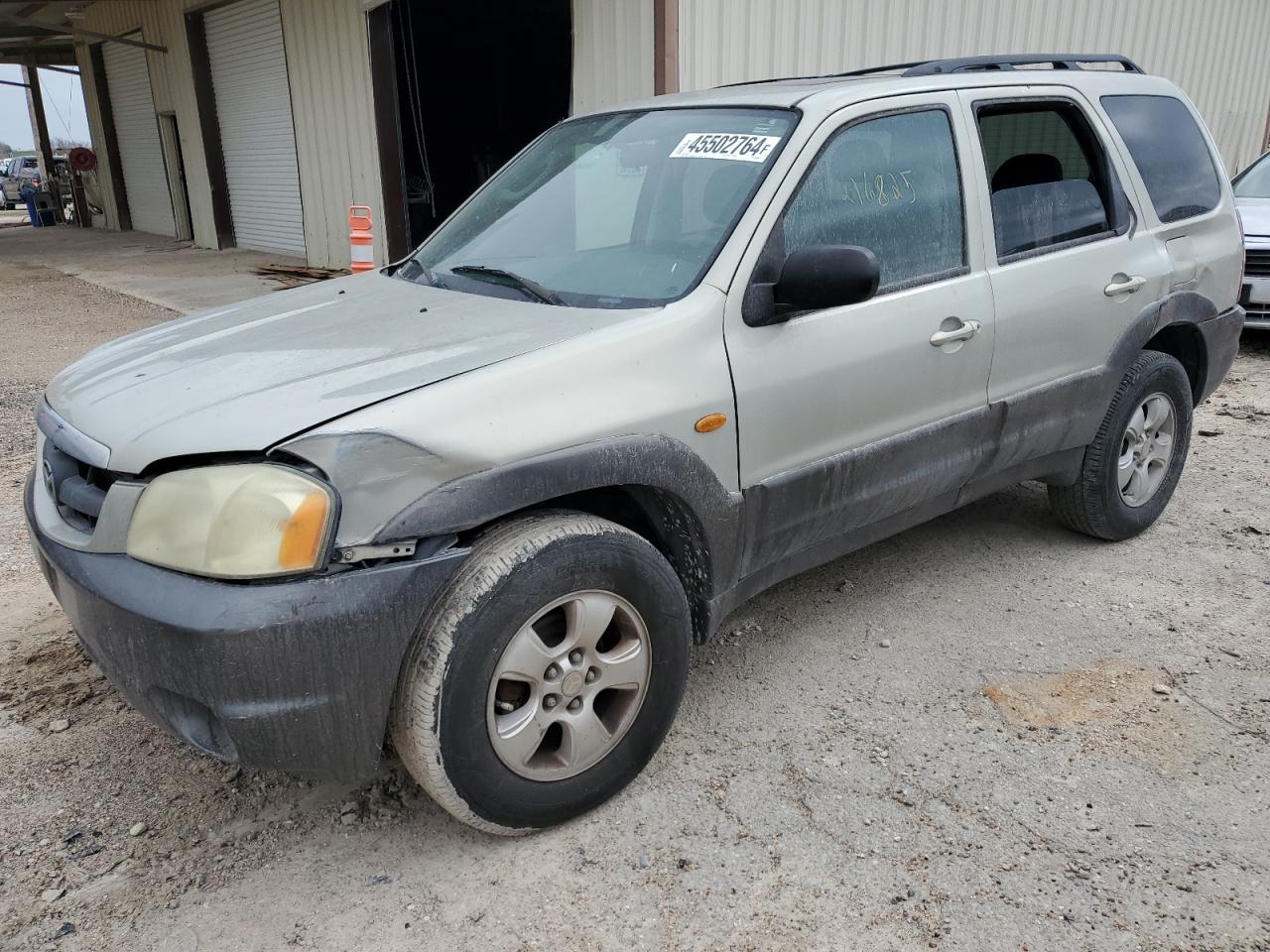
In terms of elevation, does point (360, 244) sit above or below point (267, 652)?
above

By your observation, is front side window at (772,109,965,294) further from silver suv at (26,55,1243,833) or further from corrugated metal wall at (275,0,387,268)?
corrugated metal wall at (275,0,387,268)

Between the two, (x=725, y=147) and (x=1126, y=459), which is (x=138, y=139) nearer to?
(x=725, y=147)

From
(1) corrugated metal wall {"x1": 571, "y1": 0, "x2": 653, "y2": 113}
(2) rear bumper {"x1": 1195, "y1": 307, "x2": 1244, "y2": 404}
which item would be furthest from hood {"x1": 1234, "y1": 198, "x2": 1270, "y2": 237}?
(1) corrugated metal wall {"x1": 571, "y1": 0, "x2": 653, "y2": 113}

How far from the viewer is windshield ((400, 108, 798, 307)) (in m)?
2.86

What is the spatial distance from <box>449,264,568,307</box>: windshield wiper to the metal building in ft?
17.2

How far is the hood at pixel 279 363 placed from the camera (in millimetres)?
2213

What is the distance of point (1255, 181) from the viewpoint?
8922 mm

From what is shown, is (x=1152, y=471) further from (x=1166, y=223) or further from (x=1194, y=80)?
(x=1194, y=80)

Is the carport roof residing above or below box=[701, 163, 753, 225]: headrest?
above

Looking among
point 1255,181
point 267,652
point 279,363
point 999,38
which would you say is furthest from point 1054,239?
point 999,38

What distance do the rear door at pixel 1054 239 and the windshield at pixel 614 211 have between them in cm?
90

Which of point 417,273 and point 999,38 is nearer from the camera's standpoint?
point 417,273

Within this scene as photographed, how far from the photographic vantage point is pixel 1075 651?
3.44 m

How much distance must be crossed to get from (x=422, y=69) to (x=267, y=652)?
16.9 m
